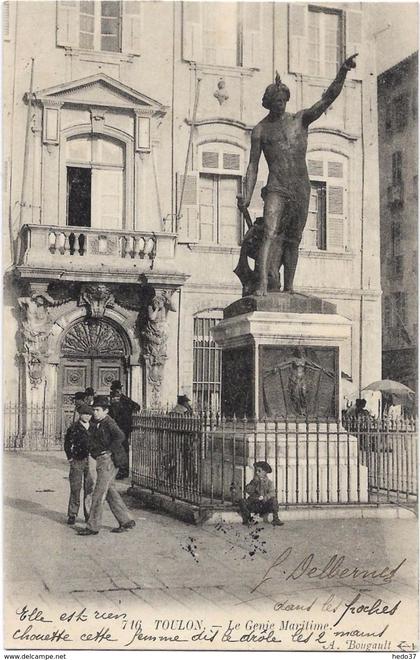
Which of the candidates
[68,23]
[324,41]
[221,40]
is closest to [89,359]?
[68,23]

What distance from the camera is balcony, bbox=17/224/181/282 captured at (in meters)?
19.3

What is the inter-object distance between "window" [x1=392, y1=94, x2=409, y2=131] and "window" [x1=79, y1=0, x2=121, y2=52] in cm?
923

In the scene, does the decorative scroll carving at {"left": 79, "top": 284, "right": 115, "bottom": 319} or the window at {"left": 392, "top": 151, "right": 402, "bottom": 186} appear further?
the window at {"left": 392, "top": 151, "right": 402, "bottom": 186}

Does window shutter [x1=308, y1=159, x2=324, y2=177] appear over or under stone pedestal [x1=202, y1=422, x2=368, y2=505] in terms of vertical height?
over

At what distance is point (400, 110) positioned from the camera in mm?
27016

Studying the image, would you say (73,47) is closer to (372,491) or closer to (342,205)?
(342,205)

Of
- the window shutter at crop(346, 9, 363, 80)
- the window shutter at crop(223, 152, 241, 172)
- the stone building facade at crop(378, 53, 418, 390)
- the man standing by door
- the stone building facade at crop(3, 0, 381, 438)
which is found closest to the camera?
the man standing by door

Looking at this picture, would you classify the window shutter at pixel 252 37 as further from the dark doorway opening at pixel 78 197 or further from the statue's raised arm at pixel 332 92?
the statue's raised arm at pixel 332 92

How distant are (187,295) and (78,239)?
2.88 m

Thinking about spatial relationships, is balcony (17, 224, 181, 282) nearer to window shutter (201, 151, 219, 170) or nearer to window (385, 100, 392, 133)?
window shutter (201, 151, 219, 170)

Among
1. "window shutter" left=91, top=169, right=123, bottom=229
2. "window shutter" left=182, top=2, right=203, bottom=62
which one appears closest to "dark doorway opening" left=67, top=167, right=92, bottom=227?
"window shutter" left=91, top=169, right=123, bottom=229

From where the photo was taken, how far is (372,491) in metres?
11.8

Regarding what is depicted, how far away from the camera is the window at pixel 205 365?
69.6 ft

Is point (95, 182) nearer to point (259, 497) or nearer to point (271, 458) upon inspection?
point (271, 458)
